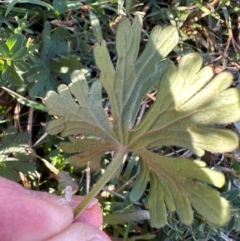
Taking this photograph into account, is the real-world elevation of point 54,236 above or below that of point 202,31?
below

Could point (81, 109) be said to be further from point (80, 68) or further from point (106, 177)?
point (80, 68)

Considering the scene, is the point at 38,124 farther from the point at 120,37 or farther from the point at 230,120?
the point at 230,120

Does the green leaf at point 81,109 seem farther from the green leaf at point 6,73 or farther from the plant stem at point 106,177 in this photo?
the green leaf at point 6,73

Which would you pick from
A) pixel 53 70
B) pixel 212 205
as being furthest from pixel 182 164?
pixel 53 70

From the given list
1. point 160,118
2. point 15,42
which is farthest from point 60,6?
point 160,118

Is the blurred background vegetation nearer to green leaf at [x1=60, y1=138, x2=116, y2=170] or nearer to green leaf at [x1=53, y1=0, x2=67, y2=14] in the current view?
green leaf at [x1=53, y1=0, x2=67, y2=14]

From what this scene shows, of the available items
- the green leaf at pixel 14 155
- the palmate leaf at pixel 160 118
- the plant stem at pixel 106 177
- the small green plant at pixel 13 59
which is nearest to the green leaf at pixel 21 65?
the small green plant at pixel 13 59

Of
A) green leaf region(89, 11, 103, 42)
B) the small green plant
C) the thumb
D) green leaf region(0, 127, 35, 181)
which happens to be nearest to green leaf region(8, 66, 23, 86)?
the small green plant
